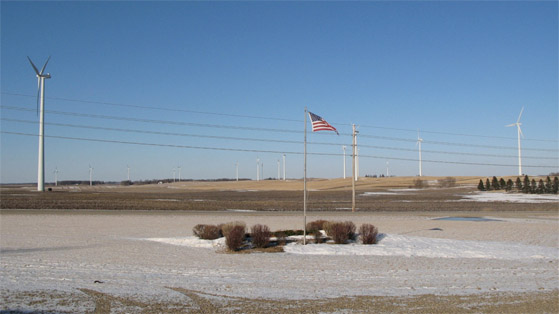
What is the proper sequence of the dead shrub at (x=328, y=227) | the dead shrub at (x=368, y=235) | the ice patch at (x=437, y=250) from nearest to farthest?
the ice patch at (x=437, y=250), the dead shrub at (x=368, y=235), the dead shrub at (x=328, y=227)

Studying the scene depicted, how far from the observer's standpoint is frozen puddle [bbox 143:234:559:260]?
791 inches

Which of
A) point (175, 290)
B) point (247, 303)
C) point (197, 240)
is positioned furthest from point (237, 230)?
point (247, 303)

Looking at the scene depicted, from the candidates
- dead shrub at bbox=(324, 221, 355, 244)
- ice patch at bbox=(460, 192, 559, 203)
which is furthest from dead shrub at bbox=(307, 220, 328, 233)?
ice patch at bbox=(460, 192, 559, 203)

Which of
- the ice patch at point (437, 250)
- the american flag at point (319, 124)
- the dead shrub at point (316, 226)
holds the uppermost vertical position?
the american flag at point (319, 124)

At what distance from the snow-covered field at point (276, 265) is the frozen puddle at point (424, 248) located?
0.15 feet

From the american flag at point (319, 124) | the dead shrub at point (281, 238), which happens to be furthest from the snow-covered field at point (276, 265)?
the american flag at point (319, 124)

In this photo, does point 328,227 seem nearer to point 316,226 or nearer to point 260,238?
point 316,226

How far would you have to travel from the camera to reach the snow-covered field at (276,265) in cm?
1333

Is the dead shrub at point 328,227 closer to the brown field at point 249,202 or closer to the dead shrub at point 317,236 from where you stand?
the dead shrub at point 317,236

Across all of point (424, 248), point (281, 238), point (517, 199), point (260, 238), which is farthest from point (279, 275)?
point (517, 199)

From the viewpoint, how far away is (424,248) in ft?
70.9

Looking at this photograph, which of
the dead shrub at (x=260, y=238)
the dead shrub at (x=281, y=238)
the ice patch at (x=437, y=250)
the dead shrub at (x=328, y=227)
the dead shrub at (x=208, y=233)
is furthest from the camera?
the dead shrub at (x=208, y=233)

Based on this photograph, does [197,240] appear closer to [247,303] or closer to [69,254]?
[69,254]

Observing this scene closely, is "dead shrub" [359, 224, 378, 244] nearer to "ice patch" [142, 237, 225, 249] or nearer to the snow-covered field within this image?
the snow-covered field
